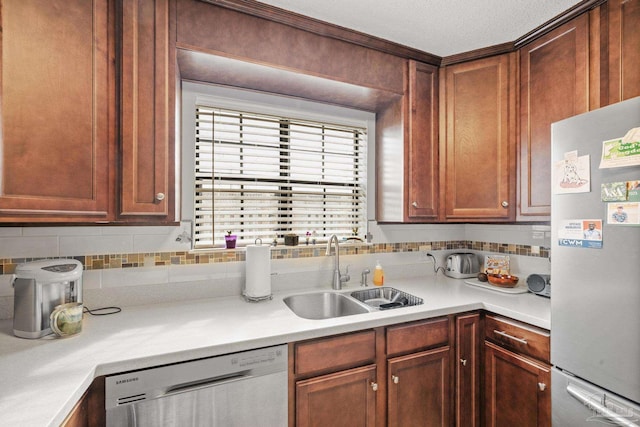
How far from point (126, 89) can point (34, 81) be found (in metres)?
0.29

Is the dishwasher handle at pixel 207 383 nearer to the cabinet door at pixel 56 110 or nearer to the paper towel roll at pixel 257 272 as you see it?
the paper towel roll at pixel 257 272

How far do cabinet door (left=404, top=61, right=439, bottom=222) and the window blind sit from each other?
0.39 metres

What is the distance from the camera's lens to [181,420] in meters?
1.09

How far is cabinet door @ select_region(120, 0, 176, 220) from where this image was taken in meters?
1.28

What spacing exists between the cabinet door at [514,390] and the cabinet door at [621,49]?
4.28 ft

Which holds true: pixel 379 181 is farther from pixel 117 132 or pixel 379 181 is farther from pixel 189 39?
pixel 117 132

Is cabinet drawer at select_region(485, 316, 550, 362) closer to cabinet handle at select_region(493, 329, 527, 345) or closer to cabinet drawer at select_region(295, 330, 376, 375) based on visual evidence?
cabinet handle at select_region(493, 329, 527, 345)

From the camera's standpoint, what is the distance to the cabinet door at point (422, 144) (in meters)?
1.93

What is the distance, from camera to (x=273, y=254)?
6.22ft

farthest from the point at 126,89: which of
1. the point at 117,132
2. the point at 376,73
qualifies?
the point at 376,73

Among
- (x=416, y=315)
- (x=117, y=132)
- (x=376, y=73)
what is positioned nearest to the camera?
(x=117, y=132)

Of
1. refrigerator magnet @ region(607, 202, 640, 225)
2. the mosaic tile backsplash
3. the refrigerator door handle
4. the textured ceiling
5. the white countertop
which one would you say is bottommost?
the refrigerator door handle

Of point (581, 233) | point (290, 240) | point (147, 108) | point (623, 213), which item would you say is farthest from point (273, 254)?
point (623, 213)

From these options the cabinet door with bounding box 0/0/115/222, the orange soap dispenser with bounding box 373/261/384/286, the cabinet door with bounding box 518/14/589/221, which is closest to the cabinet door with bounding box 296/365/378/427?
the orange soap dispenser with bounding box 373/261/384/286
